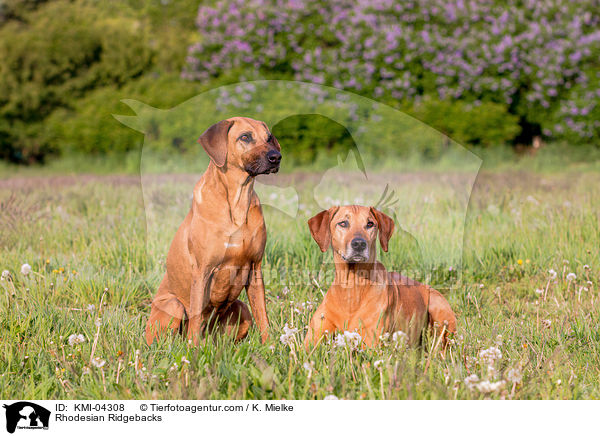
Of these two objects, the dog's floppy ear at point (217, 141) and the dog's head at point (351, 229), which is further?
the dog's head at point (351, 229)

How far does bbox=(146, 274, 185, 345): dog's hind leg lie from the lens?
3608 mm

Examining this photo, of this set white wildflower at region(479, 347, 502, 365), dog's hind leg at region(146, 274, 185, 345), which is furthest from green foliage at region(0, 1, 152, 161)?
white wildflower at region(479, 347, 502, 365)

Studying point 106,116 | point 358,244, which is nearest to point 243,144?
point 358,244

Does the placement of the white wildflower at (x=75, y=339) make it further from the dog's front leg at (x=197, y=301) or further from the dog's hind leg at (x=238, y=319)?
A: the dog's hind leg at (x=238, y=319)

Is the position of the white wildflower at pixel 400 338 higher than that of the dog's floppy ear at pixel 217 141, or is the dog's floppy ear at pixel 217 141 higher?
the dog's floppy ear at pixel 217 141

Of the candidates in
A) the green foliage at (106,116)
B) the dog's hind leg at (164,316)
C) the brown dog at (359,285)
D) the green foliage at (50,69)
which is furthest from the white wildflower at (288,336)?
the green foliage at (50,69)

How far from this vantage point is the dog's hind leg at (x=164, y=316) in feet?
11.8

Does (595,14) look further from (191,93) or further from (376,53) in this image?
(191,93)

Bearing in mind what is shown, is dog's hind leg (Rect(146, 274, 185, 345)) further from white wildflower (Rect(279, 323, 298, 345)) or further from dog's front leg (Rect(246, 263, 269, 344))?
white wildflower (Rect(279, 323, 298, 345))

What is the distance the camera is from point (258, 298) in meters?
3.55

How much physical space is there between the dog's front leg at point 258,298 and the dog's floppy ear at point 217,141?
27.1 inches

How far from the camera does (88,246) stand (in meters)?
5.56
